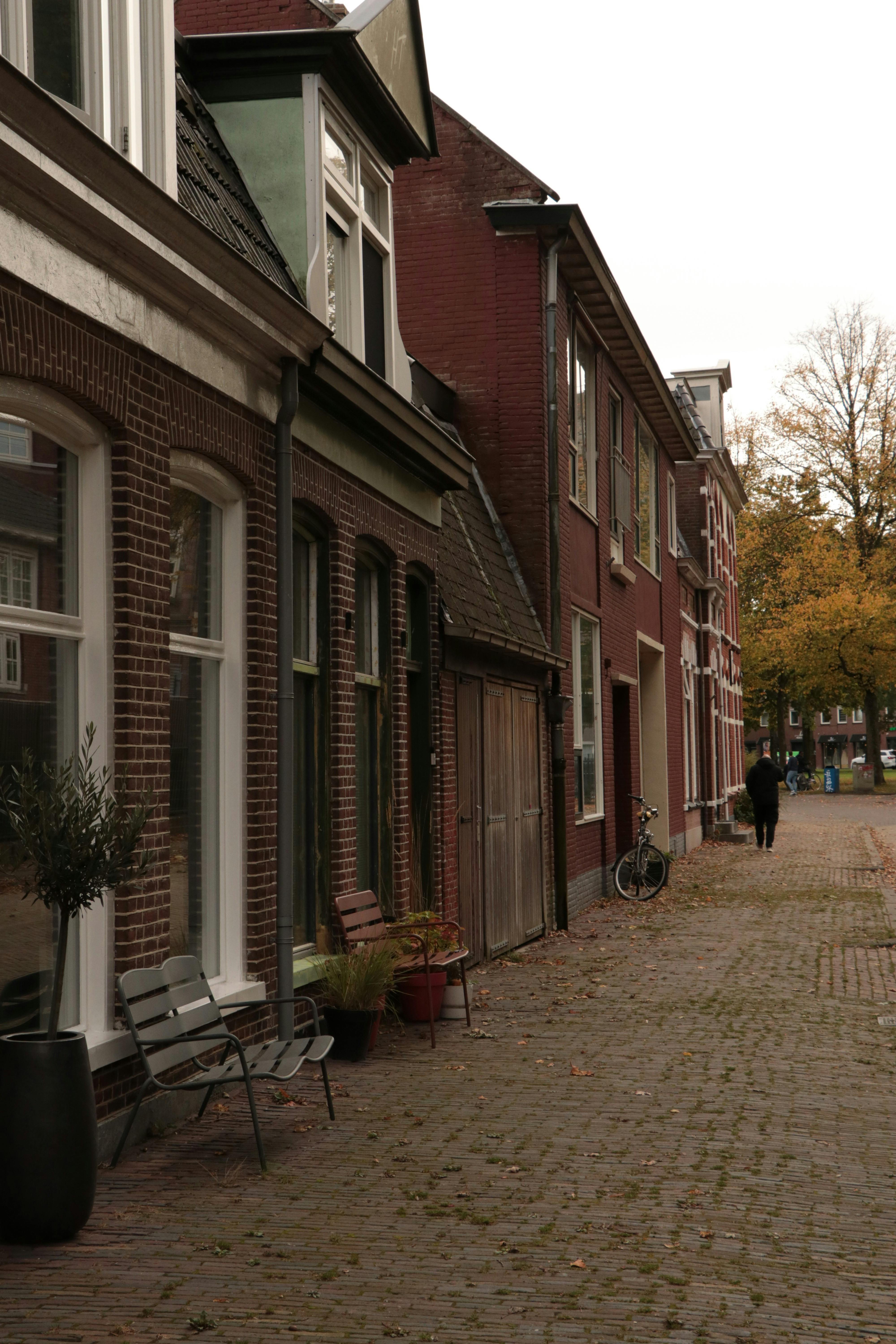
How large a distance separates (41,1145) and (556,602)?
1094cm

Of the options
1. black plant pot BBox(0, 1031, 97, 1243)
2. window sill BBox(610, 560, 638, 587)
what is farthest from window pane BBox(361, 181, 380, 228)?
window sill BBox(610, 560, 638, 587)

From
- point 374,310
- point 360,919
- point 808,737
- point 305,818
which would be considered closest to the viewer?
point 305,818

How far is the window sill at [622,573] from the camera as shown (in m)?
19.4

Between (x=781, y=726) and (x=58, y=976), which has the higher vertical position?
(x=781, y=726)

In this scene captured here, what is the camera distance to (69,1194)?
5195mm

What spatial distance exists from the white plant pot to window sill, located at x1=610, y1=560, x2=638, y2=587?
394 inches

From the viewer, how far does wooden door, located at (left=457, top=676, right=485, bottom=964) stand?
41.0ft

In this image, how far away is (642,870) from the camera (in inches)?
736

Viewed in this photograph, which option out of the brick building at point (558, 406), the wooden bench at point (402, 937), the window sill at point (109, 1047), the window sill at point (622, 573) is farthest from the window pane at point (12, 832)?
the window sill at point (622, 573)

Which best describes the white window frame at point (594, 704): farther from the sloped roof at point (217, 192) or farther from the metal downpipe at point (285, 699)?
the metal downpipe at point (285, 699)

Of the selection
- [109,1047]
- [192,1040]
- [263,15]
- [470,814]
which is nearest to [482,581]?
[470,814]

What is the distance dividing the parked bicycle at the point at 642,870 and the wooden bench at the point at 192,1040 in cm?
1163

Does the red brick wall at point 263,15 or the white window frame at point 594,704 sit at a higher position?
the red brick wall at point 263,15

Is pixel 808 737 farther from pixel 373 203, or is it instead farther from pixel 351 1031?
pixel 351 1031
